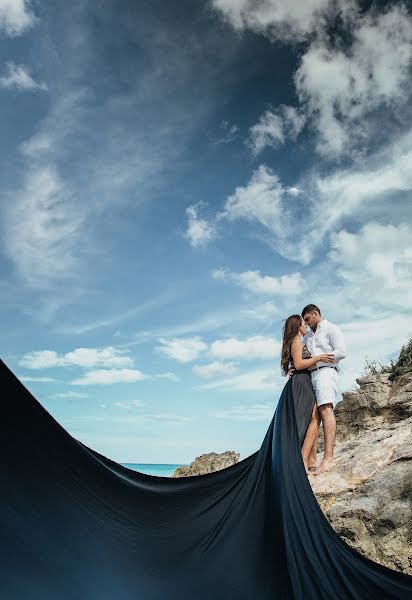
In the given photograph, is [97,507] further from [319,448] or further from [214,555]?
[319,448]

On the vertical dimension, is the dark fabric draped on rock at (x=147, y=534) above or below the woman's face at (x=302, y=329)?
below

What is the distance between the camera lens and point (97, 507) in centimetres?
356

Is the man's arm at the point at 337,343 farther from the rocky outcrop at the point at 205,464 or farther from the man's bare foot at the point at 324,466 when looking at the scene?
the rocky outcrop at the point at 205,464

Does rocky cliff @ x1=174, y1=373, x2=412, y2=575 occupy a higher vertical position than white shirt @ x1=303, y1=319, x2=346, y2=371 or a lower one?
lower

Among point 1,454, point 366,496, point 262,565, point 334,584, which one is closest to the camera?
point 1,454

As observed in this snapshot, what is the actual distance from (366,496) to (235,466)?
48.6 inches

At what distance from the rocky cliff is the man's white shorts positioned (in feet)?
2.19

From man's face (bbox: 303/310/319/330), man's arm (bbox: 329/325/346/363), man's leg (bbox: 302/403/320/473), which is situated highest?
man's face (bbox: 303/310/319/330)

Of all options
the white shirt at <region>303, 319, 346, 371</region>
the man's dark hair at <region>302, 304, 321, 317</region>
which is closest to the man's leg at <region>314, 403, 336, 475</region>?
the white shirt at <region>303, 319, 346, 371</region>

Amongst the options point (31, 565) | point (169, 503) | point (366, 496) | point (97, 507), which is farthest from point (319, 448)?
point (31, 565)

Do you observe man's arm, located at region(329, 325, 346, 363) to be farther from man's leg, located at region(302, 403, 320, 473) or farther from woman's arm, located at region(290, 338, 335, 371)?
man's leg, located at region(302, 403, 320, 473)

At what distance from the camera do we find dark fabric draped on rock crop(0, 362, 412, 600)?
2.97m

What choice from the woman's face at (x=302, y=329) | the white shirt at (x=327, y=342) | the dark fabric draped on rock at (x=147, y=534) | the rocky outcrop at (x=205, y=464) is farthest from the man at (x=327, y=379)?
the rocky outcrop at (x=205, y=464)

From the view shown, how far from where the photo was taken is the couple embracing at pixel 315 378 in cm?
555
